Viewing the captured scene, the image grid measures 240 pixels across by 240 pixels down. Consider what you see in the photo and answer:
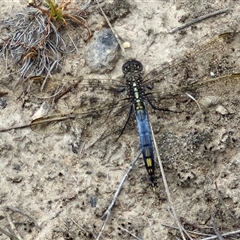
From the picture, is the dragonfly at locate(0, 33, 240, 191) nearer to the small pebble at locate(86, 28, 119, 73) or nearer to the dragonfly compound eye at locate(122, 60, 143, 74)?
the dragonfly compound eye at locate(122, 60, 143, 74)

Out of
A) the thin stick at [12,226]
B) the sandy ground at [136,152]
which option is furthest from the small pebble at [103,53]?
the thin stick at [12,226]

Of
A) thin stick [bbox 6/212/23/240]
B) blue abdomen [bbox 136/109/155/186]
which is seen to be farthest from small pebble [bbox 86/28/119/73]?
thin stick [bbox 6/212/23/240]

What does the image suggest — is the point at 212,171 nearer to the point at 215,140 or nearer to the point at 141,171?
the point at 215,140

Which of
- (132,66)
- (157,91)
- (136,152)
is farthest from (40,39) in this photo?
(136,152)

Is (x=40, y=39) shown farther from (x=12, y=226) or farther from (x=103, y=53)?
(x=12, y=226)

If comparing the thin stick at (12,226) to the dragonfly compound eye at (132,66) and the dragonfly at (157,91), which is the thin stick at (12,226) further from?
the dragonfly compound eye at (132,66)

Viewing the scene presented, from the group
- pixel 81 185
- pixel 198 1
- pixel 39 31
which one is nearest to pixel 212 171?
pixel 81 185

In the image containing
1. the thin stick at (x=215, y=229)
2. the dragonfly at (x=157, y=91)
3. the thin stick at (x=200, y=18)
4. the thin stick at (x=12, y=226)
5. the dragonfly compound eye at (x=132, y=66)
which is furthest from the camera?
the thin stick at (x=200, y=18)

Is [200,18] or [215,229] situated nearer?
[215,229]
